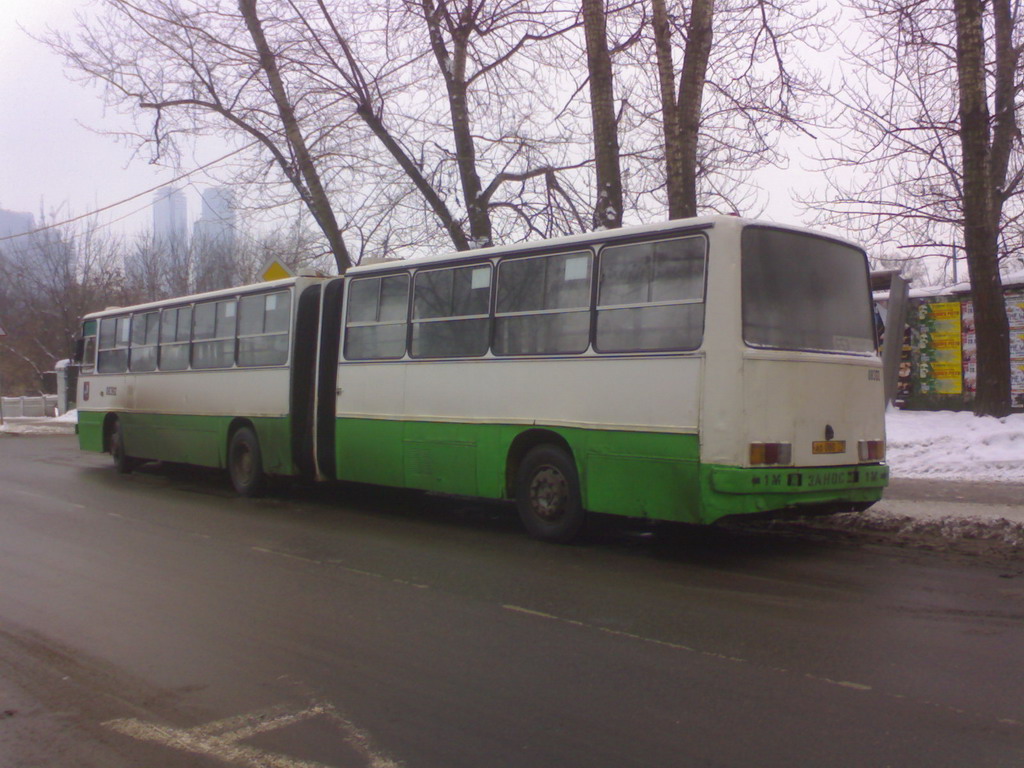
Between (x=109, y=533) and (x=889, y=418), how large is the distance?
40.3ft

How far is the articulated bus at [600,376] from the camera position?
8.07m

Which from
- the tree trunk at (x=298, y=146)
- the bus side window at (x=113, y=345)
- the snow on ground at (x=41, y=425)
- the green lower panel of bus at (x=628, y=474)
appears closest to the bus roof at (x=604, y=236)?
the green lower panel of bus at (x=628, y=474)

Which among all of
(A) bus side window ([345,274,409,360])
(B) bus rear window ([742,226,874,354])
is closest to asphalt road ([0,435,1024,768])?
(B) bus rear window ([742,226,874,354])

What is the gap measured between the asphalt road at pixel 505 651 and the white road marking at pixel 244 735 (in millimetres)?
14

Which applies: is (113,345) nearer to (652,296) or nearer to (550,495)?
(550,495)

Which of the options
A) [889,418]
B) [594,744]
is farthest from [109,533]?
[889,418]

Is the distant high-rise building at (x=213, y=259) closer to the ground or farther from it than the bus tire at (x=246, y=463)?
farther from it

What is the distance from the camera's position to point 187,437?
594 inches

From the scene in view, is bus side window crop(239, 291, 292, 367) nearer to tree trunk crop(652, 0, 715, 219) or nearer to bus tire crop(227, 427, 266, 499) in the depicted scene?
bus tire crop(227, 427, 266, 499)

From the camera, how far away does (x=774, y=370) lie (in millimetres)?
8125

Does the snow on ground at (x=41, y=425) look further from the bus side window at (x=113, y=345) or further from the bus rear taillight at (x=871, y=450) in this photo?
the bus rear taillight at (x=871, y=450)

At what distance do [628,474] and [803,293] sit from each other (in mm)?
2147

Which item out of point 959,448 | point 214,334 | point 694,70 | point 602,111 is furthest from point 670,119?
point 214,334

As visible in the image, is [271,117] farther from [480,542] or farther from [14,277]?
[14,277]
